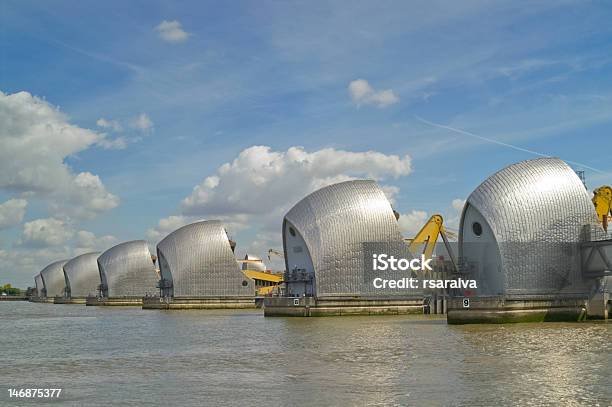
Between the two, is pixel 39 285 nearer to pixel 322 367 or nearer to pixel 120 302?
pixel 120 302

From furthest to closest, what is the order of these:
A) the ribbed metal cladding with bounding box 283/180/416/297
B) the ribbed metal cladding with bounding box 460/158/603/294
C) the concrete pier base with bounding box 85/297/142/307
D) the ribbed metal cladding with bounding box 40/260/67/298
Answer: the ribbed metal cladding with bounding box 40/260/67/298 < the concrete pier base with bounding box 85/297/142/307 < the ribbed metal cladding with bounding box 283/180/416/297 < the ribbed metal cladding with bounding box 460/158/603/294

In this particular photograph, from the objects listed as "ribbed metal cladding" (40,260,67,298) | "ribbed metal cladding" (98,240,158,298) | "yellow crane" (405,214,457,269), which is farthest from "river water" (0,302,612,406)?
"ribbed metal cladding" (40,260,67,298)

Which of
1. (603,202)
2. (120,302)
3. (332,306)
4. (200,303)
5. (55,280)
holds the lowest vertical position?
(120,302)

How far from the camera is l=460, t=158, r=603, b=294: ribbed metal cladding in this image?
50.2 m

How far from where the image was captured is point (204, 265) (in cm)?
8081

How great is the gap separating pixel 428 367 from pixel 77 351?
15891 millimetres

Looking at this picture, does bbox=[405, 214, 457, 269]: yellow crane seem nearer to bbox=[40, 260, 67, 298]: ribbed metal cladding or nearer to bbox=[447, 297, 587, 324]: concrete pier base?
bbox=[447, 297, 587, 324]: concrete pier base

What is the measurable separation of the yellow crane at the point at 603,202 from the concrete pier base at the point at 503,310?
10.2 metres

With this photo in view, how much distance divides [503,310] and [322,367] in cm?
2269

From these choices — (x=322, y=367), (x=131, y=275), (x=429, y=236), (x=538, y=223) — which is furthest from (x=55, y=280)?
(x=322, y=367)

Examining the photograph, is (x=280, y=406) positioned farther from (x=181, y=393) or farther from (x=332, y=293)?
(x=332, y=293)

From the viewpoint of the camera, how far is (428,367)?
81.1 feet

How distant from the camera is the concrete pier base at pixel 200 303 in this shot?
258 ft

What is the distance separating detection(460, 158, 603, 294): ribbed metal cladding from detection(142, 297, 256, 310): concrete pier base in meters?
36.2
